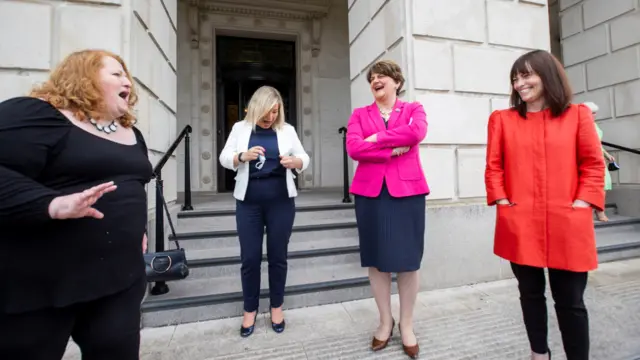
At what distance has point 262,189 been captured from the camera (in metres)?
2.24

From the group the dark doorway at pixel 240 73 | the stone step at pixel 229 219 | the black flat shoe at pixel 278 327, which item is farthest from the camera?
the dark doorway at pixel 240 73

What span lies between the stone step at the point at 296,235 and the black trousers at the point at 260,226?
117 cm

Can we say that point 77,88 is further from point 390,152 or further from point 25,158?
→ point 390,152

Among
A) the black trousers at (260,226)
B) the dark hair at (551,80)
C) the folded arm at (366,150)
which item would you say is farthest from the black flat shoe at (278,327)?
the dark hair at (551,80)

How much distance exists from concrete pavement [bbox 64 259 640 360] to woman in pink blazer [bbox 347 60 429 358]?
33 cm

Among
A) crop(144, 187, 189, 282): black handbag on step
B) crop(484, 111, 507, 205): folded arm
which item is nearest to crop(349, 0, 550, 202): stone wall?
crop(484, 111, 507, 205): folded arm

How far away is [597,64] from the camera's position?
17.5ft

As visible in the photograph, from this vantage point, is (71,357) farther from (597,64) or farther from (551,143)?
(597,64)

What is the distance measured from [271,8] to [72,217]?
23.2 feet

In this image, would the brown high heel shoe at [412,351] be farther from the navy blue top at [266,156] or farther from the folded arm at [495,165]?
the navy blue top at [266,156]

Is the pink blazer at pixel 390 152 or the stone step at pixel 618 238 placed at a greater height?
the pink blazer at pixel 390 152

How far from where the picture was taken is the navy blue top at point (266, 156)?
2244 mm

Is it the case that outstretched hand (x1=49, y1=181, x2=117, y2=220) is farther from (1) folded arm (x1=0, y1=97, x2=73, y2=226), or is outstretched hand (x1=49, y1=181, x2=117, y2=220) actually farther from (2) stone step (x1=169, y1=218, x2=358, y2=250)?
(2) stone step (x1=169, y1=218, x2=358, y2=250)

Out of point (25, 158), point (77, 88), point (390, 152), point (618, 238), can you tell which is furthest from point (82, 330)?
point (618, 238)
